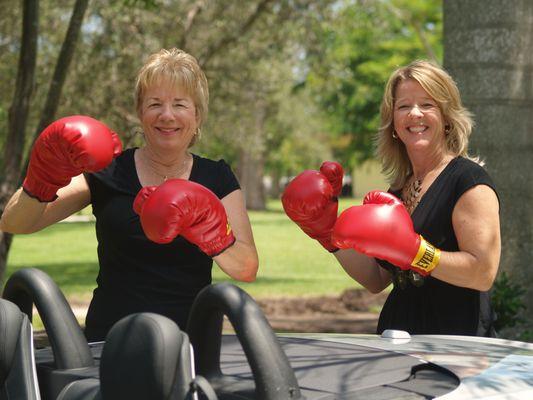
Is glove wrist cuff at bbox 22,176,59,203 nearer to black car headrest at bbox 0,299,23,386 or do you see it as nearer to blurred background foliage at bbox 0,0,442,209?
black car headrest at bbox 0,299,23,386

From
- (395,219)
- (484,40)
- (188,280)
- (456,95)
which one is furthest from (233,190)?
(484,40)

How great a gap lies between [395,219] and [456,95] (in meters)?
0.57

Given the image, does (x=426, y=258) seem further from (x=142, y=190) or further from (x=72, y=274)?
(x=72, y=274)

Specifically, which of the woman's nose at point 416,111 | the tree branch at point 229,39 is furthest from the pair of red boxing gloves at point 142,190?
the tree branch at point 229,39

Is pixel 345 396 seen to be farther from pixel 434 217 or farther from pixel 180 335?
pixel 434 217

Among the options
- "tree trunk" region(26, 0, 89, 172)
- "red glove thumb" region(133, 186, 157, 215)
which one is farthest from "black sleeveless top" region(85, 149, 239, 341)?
"tree trunk" region(26, 0, 89, 172)

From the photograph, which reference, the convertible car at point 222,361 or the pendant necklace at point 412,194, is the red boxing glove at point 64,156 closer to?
the convertible car at point 222,361

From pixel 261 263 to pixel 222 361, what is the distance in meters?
14.4

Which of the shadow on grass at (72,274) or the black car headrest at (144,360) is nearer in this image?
the black car headrest at (144,360)

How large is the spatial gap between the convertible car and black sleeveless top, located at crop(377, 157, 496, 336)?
0.52m

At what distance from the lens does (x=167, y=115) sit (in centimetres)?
332

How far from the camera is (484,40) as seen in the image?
593 centimetres

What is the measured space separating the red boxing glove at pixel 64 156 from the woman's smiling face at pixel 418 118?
1.08 meters

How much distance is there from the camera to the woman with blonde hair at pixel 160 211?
3158 millimetres
